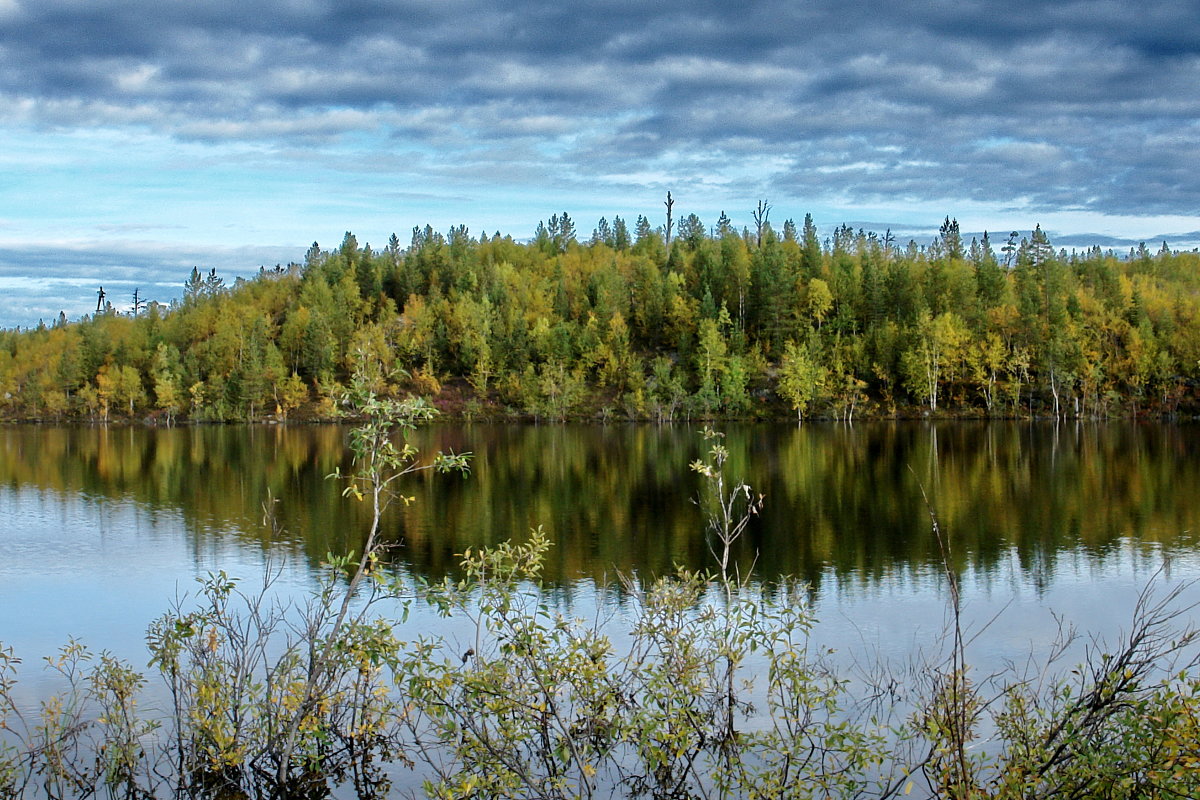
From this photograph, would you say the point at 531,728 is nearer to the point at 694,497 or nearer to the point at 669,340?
the point at 694,497

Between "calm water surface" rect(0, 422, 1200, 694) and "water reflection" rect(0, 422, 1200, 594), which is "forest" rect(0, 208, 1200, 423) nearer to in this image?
"water reflection" rect(0, 422, 1200, 594)

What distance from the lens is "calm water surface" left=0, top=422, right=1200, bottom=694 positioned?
23.2m

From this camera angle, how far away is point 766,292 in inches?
5108

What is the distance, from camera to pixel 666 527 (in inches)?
1405

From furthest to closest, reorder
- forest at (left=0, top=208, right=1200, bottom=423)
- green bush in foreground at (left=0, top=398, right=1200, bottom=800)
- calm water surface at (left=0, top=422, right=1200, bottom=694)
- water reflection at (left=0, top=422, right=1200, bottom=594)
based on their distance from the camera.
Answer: forest at (left=0, top=208, right=1200, bottom=423) < water reflection at (left=0, top=422, right=1200, bottom=594) < calm water surface at (left=0, top=422, right=1200, bottom=694) < green bush in foreground at (left=0, top=398, right=1200, bottom=800)

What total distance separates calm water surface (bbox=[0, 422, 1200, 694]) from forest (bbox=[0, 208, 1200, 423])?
143ft

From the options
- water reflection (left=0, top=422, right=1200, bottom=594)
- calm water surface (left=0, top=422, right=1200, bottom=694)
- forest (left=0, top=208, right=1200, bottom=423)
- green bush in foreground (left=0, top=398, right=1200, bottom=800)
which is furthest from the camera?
forest (left=0, top=208, right=1200, bottom=423)

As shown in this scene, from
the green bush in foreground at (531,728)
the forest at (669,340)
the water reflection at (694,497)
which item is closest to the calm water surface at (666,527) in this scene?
the water reflection at (694,497)

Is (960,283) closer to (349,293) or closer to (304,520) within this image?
(349,293)

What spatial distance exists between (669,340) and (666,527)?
101341 millimetres

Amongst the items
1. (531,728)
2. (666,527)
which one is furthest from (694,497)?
(531,728)

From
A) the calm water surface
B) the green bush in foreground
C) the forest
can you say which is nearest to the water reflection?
the calm water surface

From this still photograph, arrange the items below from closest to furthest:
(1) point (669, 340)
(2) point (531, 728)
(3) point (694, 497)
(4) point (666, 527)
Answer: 1. (2) point (531, 728)
2. (4) point (666, 527)
3. (3) point (694, 497)
4. (1) point (669, 340)

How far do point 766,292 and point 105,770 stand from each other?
121204 millimetres
